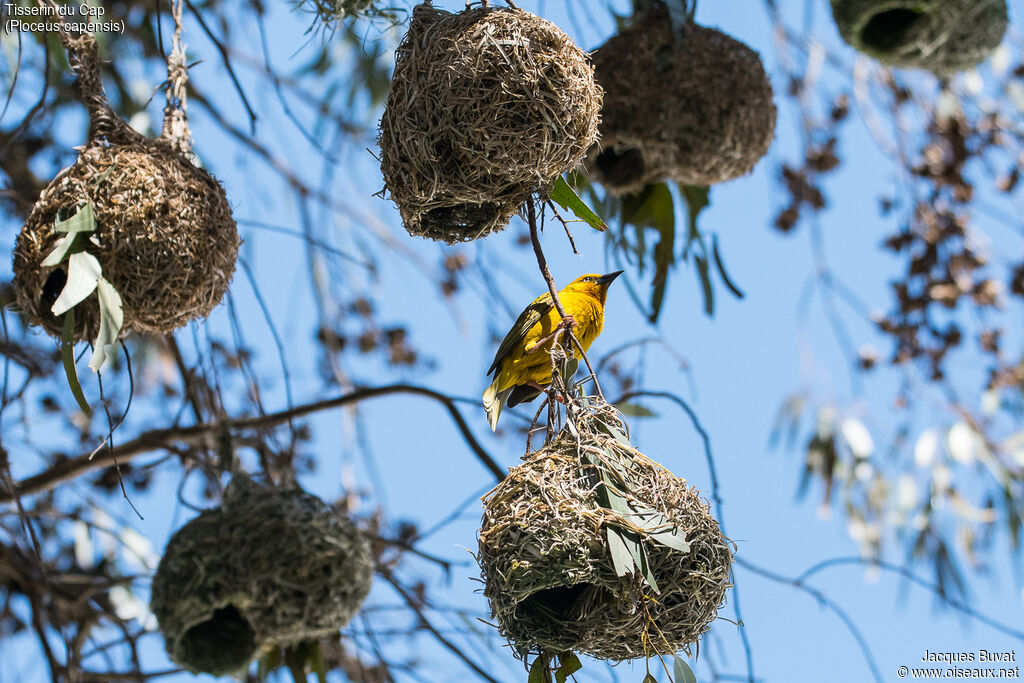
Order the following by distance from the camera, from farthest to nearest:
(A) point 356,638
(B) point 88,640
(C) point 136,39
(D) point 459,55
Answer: (C) point 136,39 < (B) point 88,640 < (A) point 356,638 < (D) point 459,55

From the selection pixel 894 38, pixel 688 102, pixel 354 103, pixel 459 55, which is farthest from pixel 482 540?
pixel 354 103

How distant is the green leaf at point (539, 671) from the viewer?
182 centimetres

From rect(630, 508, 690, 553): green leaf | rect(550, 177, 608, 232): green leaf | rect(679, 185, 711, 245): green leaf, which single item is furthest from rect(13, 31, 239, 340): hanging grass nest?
rect(679, 185, 711, 245): green leaf

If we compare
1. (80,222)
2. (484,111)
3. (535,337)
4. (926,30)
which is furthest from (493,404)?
(926,30)

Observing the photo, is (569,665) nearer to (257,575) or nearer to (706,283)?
(257,575)

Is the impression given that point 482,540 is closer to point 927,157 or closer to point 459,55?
point 459,55

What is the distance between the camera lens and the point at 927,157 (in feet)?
13.7

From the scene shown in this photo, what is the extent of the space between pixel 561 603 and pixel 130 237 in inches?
42.2

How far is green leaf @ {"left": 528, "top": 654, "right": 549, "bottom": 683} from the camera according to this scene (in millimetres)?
1823

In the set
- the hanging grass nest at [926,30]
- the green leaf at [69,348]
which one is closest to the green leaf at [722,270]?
the hanging grass nest at [926,30]

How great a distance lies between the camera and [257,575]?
2.53 m

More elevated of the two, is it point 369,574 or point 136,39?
point 136,39

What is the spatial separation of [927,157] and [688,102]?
1826 mm

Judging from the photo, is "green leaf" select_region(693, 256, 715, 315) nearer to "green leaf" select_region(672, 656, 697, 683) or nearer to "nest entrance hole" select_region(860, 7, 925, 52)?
"nest entrance hole" select_region(860, 7, 925, 52)
